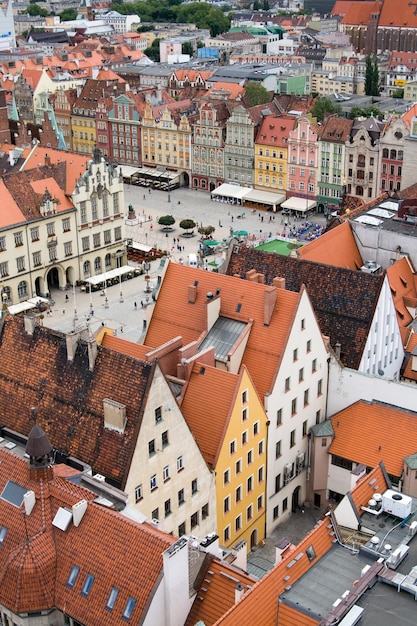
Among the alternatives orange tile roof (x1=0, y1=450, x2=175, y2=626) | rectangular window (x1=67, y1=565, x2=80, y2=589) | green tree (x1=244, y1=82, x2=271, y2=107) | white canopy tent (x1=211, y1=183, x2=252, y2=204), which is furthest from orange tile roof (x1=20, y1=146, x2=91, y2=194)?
rectangular window (x1=67, y1=565, x2=80, y2=589)

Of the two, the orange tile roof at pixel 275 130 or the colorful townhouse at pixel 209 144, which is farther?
the colorful townhouse at pixel 209 144

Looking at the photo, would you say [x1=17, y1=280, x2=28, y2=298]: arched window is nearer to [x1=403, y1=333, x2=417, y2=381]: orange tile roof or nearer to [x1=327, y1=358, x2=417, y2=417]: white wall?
[x1=403, y1=333, x2=417, y2=381]: orange tile roof

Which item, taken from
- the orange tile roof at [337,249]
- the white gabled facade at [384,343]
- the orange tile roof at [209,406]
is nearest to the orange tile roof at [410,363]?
the white gabled facade at [384,343]

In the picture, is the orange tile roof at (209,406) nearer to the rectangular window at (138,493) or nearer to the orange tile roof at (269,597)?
the rectangular window at (138,493)

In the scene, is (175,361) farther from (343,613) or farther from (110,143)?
(110,143)

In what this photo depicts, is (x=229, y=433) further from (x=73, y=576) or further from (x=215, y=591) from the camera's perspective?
(x=73, y=576)

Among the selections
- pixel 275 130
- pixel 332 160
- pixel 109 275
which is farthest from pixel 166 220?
pixel 332 160
